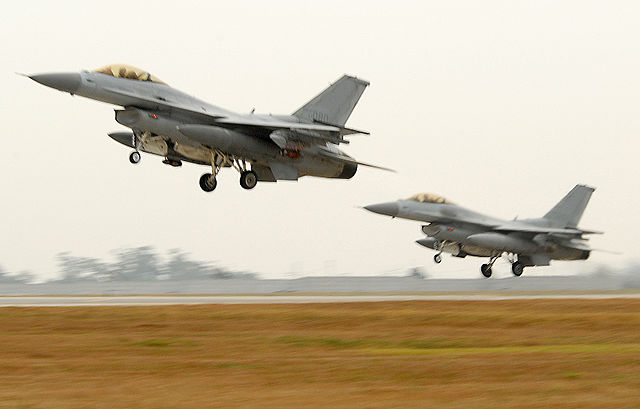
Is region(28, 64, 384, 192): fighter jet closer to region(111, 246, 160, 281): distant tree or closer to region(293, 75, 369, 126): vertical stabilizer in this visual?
region(293, 75, 369, 126): vertical stabilizer

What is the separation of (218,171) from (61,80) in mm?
6802

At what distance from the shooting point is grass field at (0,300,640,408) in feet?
38.9

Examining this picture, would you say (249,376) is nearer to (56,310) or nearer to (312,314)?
(312,314)

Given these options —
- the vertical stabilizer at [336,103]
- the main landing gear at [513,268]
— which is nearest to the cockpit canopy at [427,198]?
the main landing gear at [513,268]

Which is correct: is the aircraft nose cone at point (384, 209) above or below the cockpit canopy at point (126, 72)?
below

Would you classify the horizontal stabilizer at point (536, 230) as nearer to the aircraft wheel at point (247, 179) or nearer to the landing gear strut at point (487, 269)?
the landing gear strut at point (487, 269)

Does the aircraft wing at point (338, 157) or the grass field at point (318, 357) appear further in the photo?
the aircraft wing at point (338, 157)

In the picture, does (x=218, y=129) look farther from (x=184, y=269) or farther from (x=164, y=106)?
(x=184, y=269)

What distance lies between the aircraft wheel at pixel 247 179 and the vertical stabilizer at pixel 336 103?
10.4 feet

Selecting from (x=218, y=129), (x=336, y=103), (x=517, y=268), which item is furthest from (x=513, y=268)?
(x=218, y=129)

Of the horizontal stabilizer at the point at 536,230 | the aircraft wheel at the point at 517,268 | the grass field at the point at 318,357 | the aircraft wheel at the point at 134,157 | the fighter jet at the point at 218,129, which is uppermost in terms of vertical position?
the fighter jet at the point at 218,129

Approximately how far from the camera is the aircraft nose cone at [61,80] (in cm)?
3016

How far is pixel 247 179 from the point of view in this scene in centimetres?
3475

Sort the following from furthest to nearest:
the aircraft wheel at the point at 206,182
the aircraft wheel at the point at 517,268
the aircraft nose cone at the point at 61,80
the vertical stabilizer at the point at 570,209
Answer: the aircraft wheel at the point at 517,268 → the vertical stabilizer at the point at 570,209 → the aircraft wheel at the point at 206,182 → the aircraft nose cone at the point at 61,80
